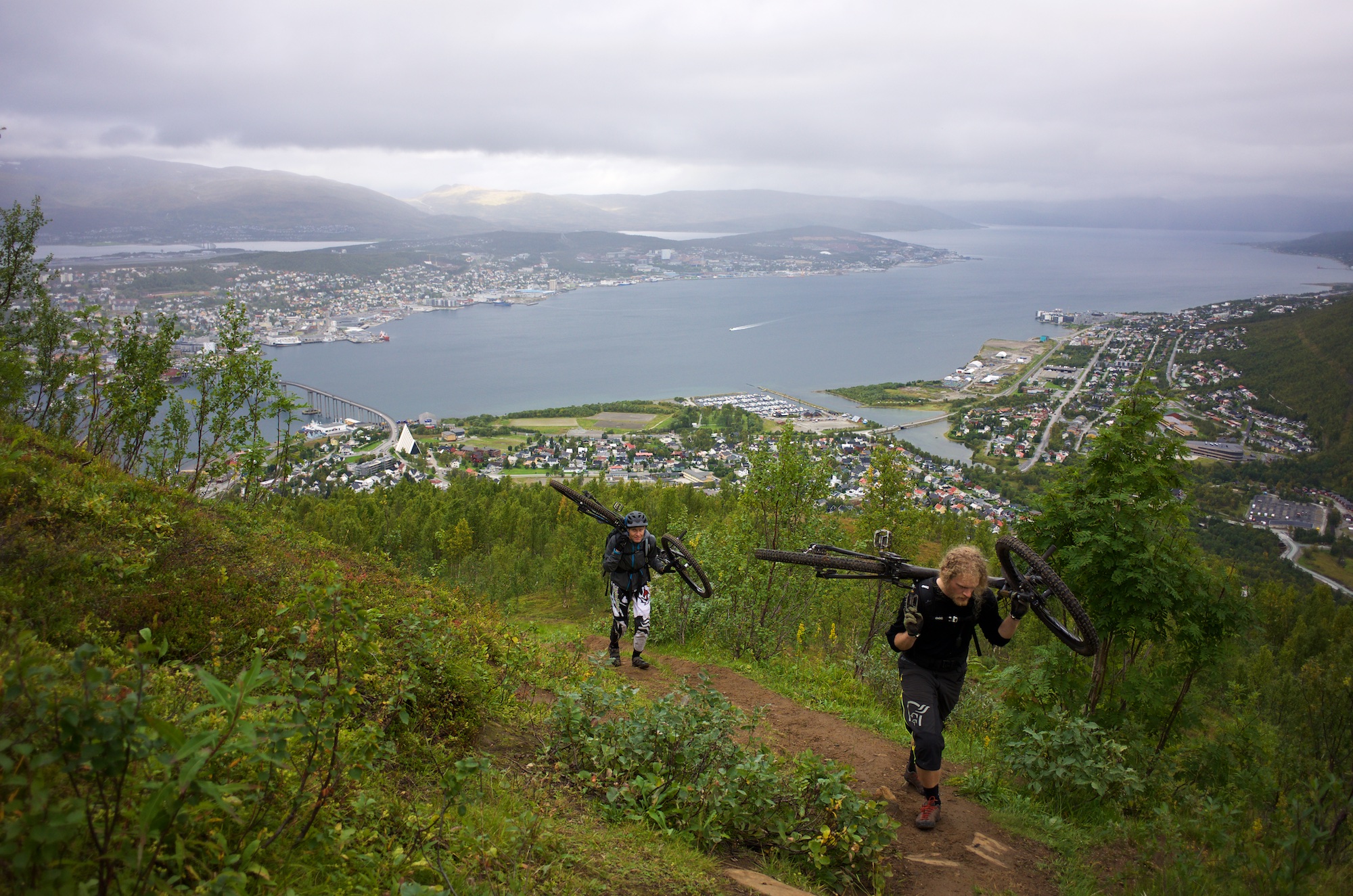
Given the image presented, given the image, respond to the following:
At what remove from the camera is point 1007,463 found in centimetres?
5269

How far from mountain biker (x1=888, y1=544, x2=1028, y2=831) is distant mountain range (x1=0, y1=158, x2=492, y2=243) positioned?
97023mm

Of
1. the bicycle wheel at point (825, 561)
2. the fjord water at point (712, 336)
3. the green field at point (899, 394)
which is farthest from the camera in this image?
the fjord water at point (712, 336)

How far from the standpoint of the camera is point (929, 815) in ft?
14.7

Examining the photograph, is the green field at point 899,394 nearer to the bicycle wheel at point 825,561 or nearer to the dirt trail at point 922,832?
the dirt trail at point 922,832

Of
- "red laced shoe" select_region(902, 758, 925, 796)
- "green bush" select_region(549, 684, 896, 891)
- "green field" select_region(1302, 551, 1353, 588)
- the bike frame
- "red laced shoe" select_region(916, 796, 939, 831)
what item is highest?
the bike frame

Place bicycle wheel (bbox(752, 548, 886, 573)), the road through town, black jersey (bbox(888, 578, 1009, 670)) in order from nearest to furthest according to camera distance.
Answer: black jersey (bbox(888, 578, 1009, 670)) < bicycle wheel (bbox(752, 548, 886, 573)) < the road through town

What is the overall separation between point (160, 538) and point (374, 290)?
13262 centimetres

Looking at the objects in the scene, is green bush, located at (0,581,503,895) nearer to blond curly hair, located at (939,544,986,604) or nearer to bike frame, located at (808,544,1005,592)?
bike frame, located at (808,544,1005,592)

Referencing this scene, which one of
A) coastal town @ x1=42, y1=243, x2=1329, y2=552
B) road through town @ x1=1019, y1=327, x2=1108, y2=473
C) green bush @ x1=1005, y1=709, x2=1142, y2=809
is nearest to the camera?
green bush @ x1=1005, y1=709, x2=1142, y2=809

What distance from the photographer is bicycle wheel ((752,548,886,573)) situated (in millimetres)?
4535

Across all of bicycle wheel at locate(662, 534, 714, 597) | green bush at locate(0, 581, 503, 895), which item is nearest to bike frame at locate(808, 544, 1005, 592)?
bicycle wheel at locate(662, 534, 714, 597)

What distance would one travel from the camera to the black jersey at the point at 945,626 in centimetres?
443

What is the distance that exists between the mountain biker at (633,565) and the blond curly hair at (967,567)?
3297 mm

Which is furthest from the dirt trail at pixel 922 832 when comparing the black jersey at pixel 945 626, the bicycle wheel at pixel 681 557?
the bicycle wheel at pixel 681 557
